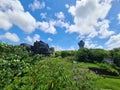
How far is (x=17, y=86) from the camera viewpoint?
8953 millimetres

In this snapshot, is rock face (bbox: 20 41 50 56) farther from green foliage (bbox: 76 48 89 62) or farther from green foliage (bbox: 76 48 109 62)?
green foliage (bbox: 76 48 109 62)

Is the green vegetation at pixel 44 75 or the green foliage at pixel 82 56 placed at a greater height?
the green foliage at pixel 82 56

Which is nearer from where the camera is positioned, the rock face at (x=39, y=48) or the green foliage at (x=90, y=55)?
the rock face at (x=39, y=48)

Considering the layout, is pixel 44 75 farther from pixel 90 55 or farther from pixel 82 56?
pixel 90 55

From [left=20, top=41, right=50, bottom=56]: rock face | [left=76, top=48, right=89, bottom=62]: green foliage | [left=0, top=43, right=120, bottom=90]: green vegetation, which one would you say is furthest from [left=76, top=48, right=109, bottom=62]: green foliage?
[left=0, top=43, right=120, bottom=90]: green vegetation

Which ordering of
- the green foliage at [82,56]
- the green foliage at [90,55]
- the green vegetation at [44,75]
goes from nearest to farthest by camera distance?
1. the green vegetation at [44,75]
2. the green foliage at [82,56]
3. the green foliage at [90,55]

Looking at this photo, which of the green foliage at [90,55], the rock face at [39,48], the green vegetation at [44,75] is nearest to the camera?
the green vegetation at [44,75]

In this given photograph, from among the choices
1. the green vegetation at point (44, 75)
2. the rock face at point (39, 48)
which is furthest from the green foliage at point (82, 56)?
the green vegetation at point (44, 75)

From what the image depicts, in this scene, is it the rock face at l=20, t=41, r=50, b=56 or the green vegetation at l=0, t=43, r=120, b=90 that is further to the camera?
the rock face at l=20, t=41, r=50, b=56

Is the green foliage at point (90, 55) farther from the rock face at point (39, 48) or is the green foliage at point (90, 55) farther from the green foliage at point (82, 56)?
the rock face at point (39, 48)

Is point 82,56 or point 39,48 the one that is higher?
point 39,48

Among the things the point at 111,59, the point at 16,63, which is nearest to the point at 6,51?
the point at 16,63

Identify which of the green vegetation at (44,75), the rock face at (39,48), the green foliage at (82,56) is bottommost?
the green vegetation at (44,75)

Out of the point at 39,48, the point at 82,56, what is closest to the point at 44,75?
the point at 39,48
